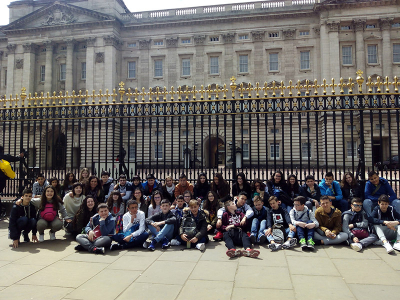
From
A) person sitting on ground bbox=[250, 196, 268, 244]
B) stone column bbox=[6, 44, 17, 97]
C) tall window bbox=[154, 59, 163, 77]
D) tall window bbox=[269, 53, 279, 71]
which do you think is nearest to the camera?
person sitting on ground bbox=[250, 196, 268, 244]

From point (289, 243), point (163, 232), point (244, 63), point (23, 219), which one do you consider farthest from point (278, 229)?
point (244, 63)

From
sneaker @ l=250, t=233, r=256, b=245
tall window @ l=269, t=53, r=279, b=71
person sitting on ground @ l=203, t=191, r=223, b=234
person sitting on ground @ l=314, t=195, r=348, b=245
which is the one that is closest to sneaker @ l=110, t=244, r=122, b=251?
person sitting on ground @ l=203, t=191, r=223, b=234

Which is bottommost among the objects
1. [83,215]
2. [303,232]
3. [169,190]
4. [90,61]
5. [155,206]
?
[303,232]

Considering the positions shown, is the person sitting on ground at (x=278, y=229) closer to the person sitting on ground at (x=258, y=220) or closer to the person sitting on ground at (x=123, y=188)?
the person sitting on ground at (x=258, y=220)

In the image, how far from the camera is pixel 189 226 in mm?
7016

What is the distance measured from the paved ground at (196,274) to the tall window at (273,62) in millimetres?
34202

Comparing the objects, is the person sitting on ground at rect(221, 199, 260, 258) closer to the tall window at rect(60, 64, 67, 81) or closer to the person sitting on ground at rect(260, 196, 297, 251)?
the person sitting on ground at rect(260, 196, 297, 251)

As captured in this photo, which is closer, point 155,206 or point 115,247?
point 115,247

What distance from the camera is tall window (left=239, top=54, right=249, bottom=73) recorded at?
39.1 m

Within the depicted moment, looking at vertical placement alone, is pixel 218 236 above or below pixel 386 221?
below

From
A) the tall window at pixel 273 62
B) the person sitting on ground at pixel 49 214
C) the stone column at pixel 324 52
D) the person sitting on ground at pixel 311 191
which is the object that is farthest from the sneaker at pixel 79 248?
the tall window at pixel 273 62

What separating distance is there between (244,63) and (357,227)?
3450cm

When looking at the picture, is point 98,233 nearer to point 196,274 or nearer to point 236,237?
point 196,274

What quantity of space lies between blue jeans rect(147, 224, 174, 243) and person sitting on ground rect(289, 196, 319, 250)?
2645mm
